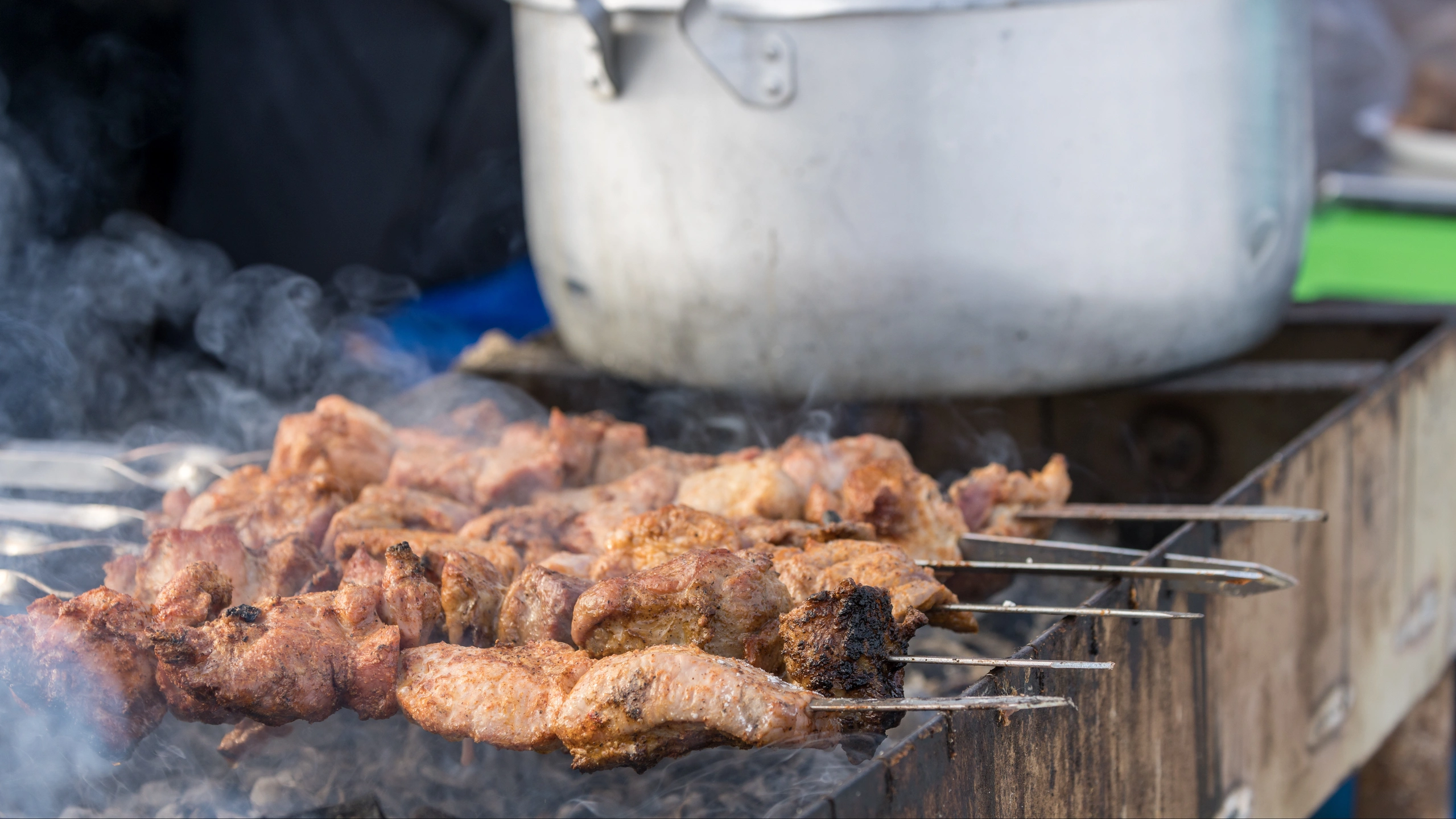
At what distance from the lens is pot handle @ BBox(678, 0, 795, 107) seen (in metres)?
2.18

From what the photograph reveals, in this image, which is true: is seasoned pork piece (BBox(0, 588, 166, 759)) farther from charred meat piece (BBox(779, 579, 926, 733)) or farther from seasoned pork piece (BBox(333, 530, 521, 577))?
charred meat piece (BBox(779, 579, 926, 733))

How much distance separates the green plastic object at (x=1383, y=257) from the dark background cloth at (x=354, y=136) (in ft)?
11.7

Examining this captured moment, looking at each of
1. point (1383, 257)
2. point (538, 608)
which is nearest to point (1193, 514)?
point (538, 608)

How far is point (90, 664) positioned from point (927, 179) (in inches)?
63.0

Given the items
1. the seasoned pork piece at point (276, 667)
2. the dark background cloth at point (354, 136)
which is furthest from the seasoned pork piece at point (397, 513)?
the dark background cloth at point (354, 136)

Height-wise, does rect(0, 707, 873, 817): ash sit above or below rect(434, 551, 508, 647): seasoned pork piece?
below

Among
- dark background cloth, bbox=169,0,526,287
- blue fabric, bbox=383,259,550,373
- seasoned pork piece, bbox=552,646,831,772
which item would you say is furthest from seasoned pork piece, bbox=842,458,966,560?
dark background cloth, bbox=169,0,526,287

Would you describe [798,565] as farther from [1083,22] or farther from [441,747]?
[1083,22]

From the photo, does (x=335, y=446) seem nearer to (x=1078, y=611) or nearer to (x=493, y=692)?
(x=493, y=692)

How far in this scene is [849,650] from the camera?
4.91 ft

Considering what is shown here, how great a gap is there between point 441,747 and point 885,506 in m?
0.90

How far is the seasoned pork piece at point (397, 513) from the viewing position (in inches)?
80.5

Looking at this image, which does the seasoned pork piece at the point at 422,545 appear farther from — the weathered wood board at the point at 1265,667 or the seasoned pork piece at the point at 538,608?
the weathered wood board at the point at 1265,667

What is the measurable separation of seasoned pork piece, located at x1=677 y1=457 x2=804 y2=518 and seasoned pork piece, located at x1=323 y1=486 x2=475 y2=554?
0.42 metres
